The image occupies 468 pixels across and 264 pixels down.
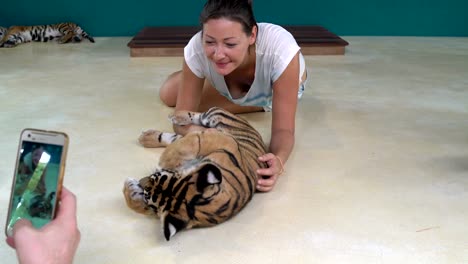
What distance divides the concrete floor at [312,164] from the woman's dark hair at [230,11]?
0.68 meters

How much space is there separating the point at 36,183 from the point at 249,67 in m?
1.43

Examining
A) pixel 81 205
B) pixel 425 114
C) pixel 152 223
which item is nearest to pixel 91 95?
pixel 81 205

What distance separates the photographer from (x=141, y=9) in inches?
218

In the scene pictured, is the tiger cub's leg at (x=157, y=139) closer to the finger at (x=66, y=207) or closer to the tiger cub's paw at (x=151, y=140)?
the tiger cub's paw at (x=151, y=140)

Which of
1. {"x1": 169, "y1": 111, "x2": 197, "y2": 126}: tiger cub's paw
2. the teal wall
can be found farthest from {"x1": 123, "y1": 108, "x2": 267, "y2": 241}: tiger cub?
the teal wall

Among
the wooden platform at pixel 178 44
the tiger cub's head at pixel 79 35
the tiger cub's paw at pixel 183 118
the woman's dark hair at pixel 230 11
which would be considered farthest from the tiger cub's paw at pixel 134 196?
the tiger cub's head at pixel 79 35

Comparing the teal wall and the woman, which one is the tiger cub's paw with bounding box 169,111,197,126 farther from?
the teal wall

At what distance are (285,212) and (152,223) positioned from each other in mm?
483

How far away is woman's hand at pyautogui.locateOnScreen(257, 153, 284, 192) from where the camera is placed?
71.8 inches

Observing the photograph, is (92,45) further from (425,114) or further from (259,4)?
(425,114)

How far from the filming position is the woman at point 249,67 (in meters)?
1.90

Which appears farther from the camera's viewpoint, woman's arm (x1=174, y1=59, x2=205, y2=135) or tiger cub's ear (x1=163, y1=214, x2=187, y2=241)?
woman's arm (x1=174, y1=59, x2=205, y2=135)

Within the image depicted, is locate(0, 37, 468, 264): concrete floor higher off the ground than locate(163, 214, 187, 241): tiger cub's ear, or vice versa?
locate(163, 214, 187, 241): tiger cub's ear

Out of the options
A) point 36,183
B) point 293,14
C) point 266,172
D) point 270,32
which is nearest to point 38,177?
point 36,183
